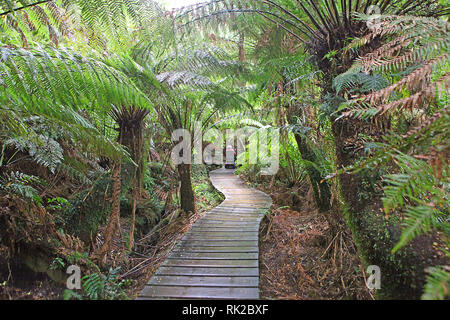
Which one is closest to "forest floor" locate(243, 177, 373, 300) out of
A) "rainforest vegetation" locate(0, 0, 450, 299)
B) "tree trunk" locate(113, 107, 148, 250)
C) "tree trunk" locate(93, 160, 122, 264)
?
"rainforest vegetation" locate(0, 0, 450, 299)

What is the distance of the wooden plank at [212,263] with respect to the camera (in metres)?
2.22

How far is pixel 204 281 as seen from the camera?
1.94 m

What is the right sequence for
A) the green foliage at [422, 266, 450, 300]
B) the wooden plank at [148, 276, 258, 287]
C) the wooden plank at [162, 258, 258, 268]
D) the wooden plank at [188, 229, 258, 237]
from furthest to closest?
1. the wooden plank at [188, 229, 258, 237]
2. the wooden plank at [162, 258, 258, 268]
3. the wooden plank at [148, 276, 258, 287]
4. the green foliage at [422, 266, 450, 300]

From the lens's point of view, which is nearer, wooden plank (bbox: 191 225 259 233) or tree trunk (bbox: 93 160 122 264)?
tree trunk (bbox: 93 160 122 264)

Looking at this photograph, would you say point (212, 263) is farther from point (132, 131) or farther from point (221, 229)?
point (132, 131)

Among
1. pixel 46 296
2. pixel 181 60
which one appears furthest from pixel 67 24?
pixel 46 296

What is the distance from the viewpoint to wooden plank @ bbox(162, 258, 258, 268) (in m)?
2.22

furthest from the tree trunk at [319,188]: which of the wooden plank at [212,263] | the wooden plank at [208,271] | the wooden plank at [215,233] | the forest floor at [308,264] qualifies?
the wooden plank at [208,271]

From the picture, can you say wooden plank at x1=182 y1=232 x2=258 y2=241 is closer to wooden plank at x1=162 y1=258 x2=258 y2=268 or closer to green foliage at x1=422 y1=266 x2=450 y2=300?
wooden plank at x1=162 y1=258 x2=258 y2=268

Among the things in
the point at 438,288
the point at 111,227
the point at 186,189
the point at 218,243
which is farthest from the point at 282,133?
the point at 438,288

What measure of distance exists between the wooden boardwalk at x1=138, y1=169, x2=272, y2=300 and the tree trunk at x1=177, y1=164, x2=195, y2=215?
15.3 inches

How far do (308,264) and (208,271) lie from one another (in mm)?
802
